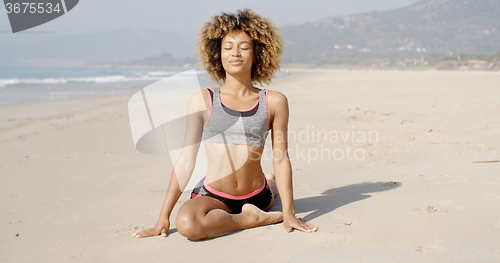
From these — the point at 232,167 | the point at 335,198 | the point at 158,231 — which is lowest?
the point at 335,198

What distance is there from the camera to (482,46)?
506 feet

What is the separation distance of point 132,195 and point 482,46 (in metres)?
183

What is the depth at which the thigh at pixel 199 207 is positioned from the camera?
7.88ft

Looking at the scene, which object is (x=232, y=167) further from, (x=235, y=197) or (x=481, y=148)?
(x=481, y=148)

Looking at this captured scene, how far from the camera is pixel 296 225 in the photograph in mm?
2512

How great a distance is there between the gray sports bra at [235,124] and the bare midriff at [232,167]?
0.16 feet

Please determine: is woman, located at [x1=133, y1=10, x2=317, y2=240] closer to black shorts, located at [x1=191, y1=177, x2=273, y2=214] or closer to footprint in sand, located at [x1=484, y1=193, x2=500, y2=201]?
black shorts, located at [x1=191, y1=177, x2=273, y2=214]

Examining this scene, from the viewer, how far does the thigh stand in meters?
2.40

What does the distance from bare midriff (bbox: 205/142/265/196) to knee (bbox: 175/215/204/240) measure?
0.39m

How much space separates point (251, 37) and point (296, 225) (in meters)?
1.35

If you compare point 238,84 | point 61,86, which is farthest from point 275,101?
point 61,86

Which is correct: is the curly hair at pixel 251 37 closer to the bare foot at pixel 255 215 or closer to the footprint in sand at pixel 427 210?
the bare foot at pixel 255 215

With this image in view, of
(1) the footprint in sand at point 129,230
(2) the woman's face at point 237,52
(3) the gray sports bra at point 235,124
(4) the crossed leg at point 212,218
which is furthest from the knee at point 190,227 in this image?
(2) the woman's face at point 237,52

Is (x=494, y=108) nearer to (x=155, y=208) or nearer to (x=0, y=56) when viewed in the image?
(x=155, y=208)
